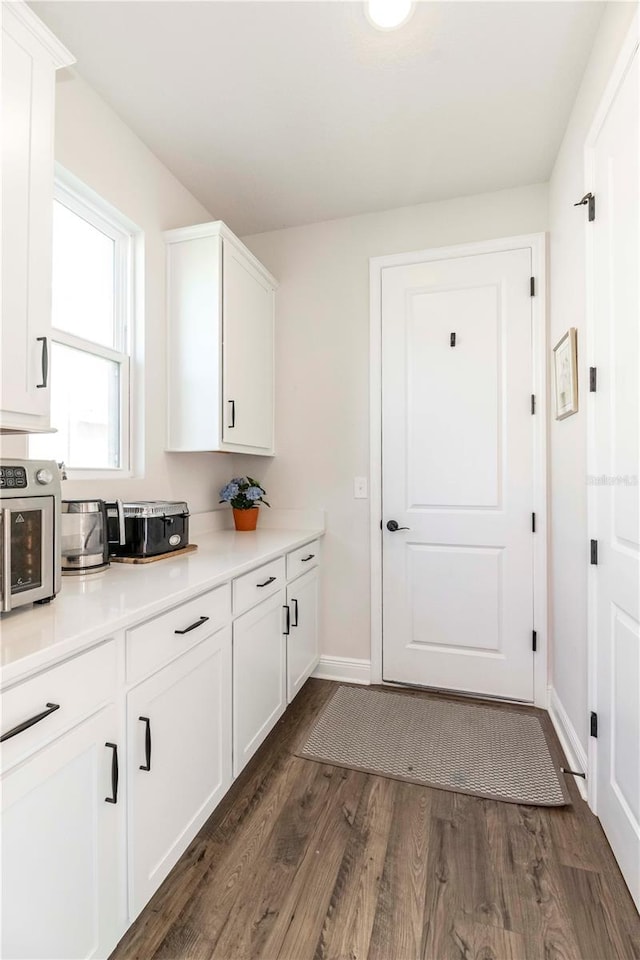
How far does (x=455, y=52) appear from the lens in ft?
5.51

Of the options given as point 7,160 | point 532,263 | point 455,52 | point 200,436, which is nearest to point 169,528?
point 200,436

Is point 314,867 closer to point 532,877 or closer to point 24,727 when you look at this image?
point 532,877

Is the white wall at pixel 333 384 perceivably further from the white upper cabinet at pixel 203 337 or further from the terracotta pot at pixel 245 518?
the white upper cabinet at pixel 203 337

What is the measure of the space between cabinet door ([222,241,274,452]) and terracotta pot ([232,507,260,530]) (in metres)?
0.37

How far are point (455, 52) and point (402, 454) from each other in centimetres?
169

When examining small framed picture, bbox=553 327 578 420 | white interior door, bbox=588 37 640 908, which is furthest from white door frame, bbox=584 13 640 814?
small framed picture, bbox=553 327 578 420

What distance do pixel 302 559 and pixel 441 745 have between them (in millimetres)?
1052

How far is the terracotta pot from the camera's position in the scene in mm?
2719

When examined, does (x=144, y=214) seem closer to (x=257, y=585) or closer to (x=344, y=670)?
(x=257, y=585)

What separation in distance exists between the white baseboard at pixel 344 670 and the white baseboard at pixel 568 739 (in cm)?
96

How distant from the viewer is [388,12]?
150cm

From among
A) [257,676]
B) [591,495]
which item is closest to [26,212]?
[257,676]

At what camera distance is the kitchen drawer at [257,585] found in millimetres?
1711

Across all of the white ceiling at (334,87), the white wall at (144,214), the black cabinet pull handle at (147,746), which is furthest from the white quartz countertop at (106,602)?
the white ceiling at (334,87)
